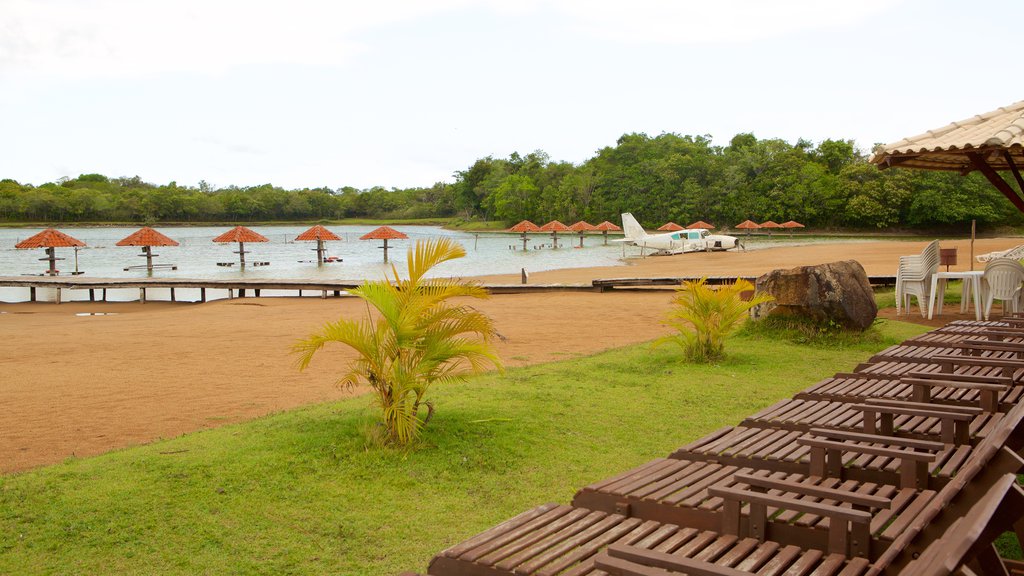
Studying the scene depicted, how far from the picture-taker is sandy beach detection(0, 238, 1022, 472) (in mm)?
6512

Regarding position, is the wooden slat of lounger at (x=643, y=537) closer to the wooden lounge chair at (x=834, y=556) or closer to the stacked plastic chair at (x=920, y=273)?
the wooden lounge chair at (x=834, y=556)

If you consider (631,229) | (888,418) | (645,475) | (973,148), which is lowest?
(645,475)

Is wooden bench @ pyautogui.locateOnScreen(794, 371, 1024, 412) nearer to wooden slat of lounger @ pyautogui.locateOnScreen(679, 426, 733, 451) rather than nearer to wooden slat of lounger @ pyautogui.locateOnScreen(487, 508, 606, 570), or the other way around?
wooden slat of lounger @ pyautogui.locateOnScreen(679, 426, 733, 451)

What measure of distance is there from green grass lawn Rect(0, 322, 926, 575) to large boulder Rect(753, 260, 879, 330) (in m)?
2.70

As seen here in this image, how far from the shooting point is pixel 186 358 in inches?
415

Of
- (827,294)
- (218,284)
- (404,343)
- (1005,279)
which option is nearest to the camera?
(404,343)

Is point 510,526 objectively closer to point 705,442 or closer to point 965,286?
point 705,442

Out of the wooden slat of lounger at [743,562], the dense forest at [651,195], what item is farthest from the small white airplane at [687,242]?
the wooden slat of lounger at [743,562]

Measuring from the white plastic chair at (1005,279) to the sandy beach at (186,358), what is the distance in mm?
4589

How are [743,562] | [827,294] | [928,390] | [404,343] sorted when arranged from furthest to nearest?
1. [827,294]
2. [404,343]
3. [928,390]
4. [743,562]

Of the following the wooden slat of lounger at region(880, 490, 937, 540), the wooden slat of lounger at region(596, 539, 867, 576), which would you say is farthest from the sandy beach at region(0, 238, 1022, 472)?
the wooden slat of lounger at region(880, 490, 937, 540)

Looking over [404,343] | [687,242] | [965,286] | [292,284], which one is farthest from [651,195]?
[404,343]

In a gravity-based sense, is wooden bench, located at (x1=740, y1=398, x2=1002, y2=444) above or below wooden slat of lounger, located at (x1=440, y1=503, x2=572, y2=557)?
above

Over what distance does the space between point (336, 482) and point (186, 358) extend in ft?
22.7
